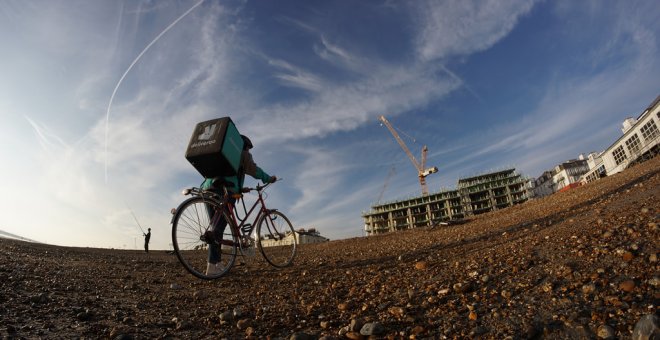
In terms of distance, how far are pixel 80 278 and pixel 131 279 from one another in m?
0.85

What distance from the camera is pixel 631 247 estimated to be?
11.5 ft

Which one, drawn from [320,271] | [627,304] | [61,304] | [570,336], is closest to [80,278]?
[61,304]

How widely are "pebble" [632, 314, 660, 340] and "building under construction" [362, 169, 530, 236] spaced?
6211 inches

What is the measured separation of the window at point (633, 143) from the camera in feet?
212

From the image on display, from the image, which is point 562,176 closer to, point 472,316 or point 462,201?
point 462,201

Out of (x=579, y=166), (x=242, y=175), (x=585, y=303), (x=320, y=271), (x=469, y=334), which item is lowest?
(x=469, y=334)

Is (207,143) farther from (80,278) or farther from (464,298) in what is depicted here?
(464,298)

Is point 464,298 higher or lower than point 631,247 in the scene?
lower

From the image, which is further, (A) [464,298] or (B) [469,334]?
(A) [464,298]

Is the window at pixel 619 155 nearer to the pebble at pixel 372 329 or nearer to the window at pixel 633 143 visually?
the window at pixel 633 143

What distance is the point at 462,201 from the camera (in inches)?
6240

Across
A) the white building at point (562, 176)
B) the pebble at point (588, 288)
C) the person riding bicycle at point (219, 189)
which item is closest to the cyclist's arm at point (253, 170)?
the person riding bicycle at point (219, 189)

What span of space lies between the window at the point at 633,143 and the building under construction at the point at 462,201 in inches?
3316

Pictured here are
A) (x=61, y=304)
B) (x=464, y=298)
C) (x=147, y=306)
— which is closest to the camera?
(x=464, y=298)
